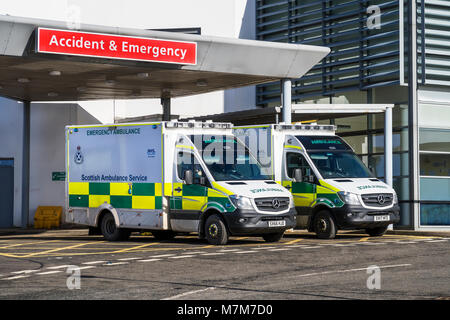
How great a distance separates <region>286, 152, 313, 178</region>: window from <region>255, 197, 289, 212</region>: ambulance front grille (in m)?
1.96

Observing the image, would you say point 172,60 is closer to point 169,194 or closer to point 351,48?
point 169,194

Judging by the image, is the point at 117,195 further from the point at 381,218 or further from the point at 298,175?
the point at 381,218

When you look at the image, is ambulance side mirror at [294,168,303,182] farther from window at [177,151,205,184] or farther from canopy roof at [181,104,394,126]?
canopy roof at [181,104,394,126]

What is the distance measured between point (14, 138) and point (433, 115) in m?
13.0

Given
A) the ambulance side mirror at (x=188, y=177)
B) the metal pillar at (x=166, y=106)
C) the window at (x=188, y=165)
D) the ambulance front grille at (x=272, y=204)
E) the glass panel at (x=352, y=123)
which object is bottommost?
the ambulance front grille at (x=272, y=204)

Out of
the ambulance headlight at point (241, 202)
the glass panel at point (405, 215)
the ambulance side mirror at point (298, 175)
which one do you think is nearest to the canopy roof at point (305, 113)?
the glass panel at point (405, 215)

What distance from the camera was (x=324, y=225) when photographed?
63.8 feet

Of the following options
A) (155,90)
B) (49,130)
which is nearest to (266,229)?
(155,90)

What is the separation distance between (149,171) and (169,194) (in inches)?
27.9

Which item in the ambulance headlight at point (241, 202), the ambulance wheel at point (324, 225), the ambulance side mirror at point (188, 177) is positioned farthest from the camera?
the ambulance wheel at point (324, 225)

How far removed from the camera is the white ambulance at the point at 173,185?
57.9 ft

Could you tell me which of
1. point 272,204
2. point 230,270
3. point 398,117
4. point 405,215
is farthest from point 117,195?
point 398,117

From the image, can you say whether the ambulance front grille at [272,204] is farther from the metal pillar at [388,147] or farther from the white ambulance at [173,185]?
the metal pillar at [388,147]

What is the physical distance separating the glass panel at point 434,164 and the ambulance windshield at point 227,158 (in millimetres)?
7592
